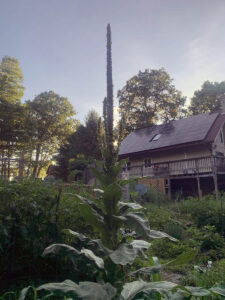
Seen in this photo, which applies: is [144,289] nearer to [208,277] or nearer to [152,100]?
[208,277]

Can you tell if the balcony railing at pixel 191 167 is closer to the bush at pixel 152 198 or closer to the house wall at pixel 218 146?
the house wall at pixel 218 146

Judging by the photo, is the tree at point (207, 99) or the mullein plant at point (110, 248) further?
the tree at point (207, 99)

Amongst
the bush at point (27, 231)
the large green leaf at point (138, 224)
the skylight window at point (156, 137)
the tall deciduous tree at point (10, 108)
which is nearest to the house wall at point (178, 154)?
the skylight window at point (156, 137)

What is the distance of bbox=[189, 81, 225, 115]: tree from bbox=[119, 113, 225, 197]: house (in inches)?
620

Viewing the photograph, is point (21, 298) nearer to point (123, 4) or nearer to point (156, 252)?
point (156, 252)

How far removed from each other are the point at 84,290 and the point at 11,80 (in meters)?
24.9

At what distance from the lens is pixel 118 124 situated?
2.36 meters

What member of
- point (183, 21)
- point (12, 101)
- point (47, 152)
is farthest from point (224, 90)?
point (183, 21)

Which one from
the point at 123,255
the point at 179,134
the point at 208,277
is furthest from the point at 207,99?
the point at 123,255

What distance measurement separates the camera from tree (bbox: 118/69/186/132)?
108ft

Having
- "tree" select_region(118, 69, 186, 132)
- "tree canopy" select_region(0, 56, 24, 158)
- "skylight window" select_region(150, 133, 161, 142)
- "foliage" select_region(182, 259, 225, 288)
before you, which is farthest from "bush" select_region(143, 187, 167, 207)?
"tree" select_region(118, 69, 186, 132)

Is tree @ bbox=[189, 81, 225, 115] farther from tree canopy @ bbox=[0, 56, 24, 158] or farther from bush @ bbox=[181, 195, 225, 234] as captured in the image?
bush @ bbox=[181, 195, 225, 234]

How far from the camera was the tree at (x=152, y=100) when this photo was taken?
32938mm

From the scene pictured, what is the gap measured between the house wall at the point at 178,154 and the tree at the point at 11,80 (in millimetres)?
13013
